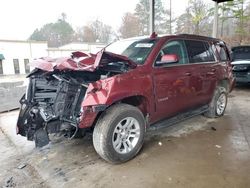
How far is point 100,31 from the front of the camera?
35.0 m

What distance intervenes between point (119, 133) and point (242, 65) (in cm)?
725

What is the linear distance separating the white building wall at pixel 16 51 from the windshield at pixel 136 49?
57.4ft

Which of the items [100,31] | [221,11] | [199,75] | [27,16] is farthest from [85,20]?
[199,75]

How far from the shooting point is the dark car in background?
8789 mm

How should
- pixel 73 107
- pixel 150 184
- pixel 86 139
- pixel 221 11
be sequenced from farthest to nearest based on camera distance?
pixel 221 11 < pixel 86 139 < pixel 73 107 < pixel 150 184

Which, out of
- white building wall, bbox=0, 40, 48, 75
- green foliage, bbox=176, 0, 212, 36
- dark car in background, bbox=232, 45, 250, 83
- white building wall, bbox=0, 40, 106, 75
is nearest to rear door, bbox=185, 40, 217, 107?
dark car in background, bbox=232, 45, 250, 83

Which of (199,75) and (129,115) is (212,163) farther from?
(199,75)

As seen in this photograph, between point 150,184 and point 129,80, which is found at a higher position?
point 129,80

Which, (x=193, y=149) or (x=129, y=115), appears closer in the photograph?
(x=129, y=115)

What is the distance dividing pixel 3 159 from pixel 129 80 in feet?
7.67

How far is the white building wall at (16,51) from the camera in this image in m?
20.2

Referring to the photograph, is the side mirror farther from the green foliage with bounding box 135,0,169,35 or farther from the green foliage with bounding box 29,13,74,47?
the green foliage with bounding box 29,13,74,47

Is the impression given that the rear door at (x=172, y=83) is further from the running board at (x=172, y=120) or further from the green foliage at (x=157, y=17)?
the green foliage at (x=157, y=17)

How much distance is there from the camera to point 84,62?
3.14 m
